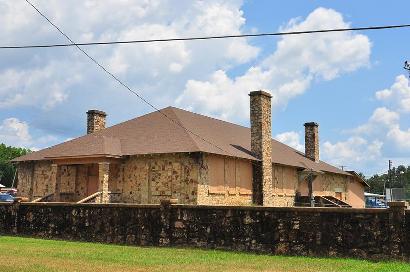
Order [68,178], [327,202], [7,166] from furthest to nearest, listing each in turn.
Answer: [7,166]
[327,202]
[68,178]

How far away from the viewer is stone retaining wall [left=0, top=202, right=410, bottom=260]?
14227mm

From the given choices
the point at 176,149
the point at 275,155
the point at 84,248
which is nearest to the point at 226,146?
the point at 176,149

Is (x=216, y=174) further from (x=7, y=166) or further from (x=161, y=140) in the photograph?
(x=7, y=166)

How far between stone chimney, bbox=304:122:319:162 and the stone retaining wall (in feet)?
71.6

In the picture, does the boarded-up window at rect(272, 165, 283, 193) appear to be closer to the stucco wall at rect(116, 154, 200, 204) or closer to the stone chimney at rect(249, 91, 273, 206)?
the stone chimney at rect(249, 91, 273, 206)

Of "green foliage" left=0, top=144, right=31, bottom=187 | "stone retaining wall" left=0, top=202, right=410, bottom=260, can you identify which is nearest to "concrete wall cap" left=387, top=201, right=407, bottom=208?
"stone retaining wall" left=0, top=202, right=410, bottom=260

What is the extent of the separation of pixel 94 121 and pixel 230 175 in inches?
419

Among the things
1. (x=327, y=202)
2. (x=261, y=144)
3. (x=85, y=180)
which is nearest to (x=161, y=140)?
(x=85, y=180)

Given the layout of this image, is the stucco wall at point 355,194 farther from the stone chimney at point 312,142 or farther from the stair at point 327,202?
the stair at point 327,202

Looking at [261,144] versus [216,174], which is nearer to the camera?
[216,174]

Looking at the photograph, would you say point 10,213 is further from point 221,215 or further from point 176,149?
point 221,215

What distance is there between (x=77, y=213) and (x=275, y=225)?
7971 mm

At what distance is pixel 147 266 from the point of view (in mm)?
11742

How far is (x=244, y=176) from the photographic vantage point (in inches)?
1017
